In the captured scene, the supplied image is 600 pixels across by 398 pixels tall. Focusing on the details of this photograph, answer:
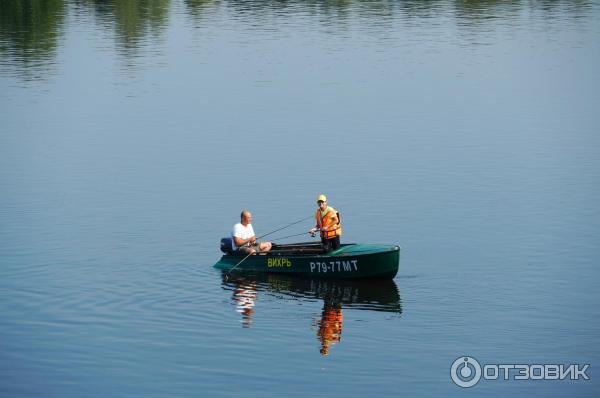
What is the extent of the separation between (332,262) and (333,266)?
0.45ft

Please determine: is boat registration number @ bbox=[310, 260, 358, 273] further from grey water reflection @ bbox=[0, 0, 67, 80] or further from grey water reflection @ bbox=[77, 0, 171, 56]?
grey water reflection @ bbox=[77, 0, 171, 56]

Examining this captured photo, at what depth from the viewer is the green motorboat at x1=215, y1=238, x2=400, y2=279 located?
119 ft

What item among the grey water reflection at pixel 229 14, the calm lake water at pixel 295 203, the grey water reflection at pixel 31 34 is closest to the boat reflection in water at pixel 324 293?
the calm lake water at pixel 295 203

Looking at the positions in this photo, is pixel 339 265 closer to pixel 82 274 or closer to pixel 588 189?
pixel 82 274

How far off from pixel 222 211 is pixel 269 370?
53.9 ft

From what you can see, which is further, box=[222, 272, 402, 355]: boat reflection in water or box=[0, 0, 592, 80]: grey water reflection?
box=[0, 0, 592, 80]: grey water reflection

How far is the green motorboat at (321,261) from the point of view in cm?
3628

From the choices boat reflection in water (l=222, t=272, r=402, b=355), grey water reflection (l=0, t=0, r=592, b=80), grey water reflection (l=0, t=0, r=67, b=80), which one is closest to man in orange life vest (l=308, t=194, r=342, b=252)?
→ boat reflection in water (l=222, t=272, r=402, b=355)

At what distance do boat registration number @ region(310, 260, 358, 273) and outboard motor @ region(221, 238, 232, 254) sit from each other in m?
2.80

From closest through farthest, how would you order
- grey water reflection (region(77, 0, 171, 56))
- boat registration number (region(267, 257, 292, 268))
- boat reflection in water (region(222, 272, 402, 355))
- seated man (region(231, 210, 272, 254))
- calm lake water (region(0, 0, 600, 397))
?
calm lake water (region(0, 0, 600, 397)), boat reflection in water (region(222, 272, 402, 355)), boat registration number (region(267, 257, 292, 268)), seated man (region(231, 210, 272, 254)), grey water reflection (region(77, 0, 171, 56))

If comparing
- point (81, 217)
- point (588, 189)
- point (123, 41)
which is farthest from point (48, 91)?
point (588, 189)

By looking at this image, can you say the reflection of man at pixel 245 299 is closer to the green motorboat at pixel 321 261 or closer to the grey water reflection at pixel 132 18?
the green motorboat at pixel 321 261

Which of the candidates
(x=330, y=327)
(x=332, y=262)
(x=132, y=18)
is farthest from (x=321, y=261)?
(x=132, y=18)

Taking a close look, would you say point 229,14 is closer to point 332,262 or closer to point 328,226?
point 328,226
